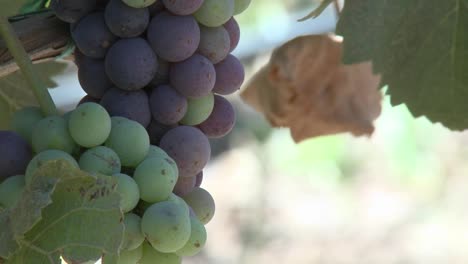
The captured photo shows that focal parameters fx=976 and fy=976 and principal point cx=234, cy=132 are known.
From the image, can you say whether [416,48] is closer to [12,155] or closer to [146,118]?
[146,118]

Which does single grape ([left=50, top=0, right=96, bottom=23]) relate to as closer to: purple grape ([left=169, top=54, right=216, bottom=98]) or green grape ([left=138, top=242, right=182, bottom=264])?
purple grape ([left=169, top=54, right=216, bottom=98])

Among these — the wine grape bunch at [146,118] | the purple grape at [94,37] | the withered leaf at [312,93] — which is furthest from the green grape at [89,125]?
the withered leaf at [312,93]

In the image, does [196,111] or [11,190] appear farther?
[196,111]

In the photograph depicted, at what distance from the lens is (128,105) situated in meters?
0.75

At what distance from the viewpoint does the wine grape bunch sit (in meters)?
0.67

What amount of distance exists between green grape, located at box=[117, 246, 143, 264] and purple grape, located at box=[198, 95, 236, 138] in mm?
149

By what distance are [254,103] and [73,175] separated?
649 mm

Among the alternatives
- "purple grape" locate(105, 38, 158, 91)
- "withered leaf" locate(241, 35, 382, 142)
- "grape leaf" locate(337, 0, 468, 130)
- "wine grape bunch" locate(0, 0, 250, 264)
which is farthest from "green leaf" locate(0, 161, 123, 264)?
"withered leaf" locate(241, 35, 382, 142)

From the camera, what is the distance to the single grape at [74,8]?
0.79 metres

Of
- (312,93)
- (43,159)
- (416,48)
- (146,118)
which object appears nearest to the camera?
(43,159)

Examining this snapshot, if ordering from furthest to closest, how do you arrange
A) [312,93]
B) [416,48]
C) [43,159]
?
[312,93], [416,48], [43,159]

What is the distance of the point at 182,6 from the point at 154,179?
152 mm

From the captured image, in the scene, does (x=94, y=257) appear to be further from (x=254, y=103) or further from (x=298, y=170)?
(x=298, y=170)

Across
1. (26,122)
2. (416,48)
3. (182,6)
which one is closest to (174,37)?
(182,6)
